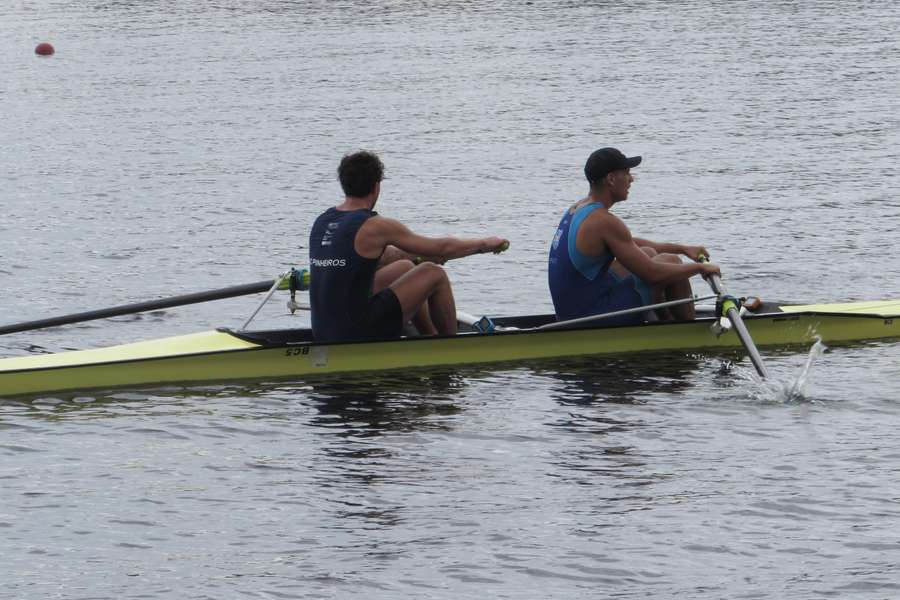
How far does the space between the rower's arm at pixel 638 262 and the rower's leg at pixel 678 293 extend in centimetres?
15

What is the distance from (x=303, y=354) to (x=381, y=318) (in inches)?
28.2

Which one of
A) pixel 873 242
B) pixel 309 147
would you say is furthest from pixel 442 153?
pixel 873 242

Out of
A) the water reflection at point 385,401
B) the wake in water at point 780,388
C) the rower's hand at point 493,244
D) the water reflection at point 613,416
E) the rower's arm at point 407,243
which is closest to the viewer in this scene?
the water reflection at point 613,416

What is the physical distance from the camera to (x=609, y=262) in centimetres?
1361

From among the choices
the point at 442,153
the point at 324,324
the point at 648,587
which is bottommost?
the point at 648,587

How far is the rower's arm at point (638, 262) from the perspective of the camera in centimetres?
1327

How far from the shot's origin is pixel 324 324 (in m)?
13.1

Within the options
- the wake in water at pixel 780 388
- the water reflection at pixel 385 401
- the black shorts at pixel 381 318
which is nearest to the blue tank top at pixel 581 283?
the water reflection at pixel 385 401

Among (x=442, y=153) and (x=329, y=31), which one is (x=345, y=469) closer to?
(x=442, y=153)

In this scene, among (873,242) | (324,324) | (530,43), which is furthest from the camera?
(530,43)

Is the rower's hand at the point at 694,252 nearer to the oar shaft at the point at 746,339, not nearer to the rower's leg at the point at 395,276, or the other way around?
the oar shaft at the point at 746,339

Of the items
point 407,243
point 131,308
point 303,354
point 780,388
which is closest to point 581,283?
point 407,243

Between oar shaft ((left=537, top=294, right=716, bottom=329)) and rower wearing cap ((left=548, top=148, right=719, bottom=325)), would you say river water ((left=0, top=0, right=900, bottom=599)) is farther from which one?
rower wearing cap ((left=548, top=148, right=719, bottom=325))

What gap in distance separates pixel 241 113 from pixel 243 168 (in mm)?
7450
